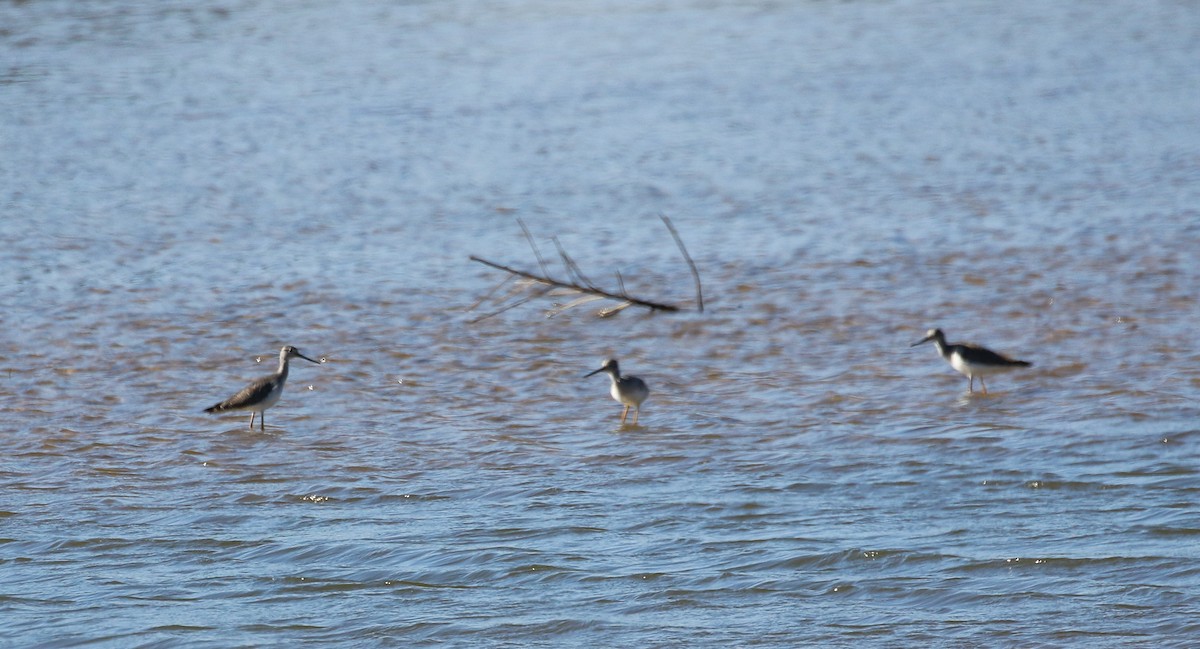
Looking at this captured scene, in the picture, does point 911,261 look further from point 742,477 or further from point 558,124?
point 558,124

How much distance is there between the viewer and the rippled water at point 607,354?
654 cm

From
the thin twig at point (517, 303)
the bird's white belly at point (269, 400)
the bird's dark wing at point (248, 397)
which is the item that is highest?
the bird's dark wing at point (248, 397)

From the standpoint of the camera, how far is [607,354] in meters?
11.1

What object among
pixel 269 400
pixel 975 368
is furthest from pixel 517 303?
pixel 975 368

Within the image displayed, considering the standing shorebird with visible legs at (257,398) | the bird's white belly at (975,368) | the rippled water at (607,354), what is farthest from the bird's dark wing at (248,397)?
the bird's white belly at (975,368)

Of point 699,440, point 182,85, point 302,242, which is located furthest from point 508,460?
point 182,85

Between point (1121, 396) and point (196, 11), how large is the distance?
998 inches

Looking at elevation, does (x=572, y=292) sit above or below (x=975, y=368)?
below

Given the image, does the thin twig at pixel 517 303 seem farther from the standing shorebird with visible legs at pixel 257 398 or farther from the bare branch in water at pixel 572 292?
the standing shorebird with visible legs at pixel 257 398

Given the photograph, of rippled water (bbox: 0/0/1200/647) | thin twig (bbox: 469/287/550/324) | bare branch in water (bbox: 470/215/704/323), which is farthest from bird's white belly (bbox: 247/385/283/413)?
thin twig (bbox: 469/287/550/324)

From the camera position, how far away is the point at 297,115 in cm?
2206

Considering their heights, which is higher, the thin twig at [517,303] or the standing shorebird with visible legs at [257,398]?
the standing shorebird with visible legs at [257,398]

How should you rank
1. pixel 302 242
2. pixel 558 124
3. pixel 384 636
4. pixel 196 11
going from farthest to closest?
1. pixel 196 11
2. pixel 558 124
3. pixel 302 242
4. pixel 384 636

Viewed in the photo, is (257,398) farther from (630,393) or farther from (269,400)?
(630,393)
